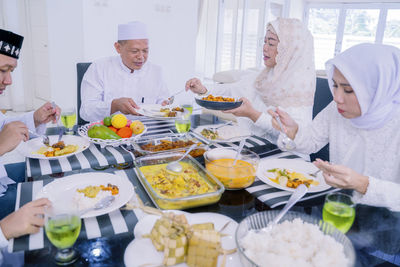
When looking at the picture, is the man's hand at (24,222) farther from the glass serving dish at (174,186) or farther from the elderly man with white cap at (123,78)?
the elderly man with white cap at (123,78)

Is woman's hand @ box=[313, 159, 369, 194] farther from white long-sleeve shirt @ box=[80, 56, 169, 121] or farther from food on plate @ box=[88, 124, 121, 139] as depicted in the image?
white long-sleeve shirt @ box=[80, 56, 169, 121]

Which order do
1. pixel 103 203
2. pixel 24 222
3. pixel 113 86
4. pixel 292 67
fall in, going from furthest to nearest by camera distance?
1. pixel 113 86
2. pixel 292 67
3. pixel 103 203
4. pixel 24 222

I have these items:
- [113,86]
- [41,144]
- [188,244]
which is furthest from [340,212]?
[113,86]

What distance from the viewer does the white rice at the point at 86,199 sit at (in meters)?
1.05

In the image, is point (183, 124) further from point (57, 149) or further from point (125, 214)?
point (125, 214)

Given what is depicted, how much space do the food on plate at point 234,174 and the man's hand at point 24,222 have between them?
63 cm

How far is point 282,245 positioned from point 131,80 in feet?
8.23

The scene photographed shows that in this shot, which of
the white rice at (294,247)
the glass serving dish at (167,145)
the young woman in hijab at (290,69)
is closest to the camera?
the white rice at (294,247)

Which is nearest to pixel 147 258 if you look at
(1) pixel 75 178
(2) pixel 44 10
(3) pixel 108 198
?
(3) pixel 108 198

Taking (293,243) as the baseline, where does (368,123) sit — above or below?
above

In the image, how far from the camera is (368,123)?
61.0 inches

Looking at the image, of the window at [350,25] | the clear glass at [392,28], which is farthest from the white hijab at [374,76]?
the window at [350,25]

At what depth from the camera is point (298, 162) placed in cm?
154

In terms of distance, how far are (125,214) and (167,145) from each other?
0.62 metres
